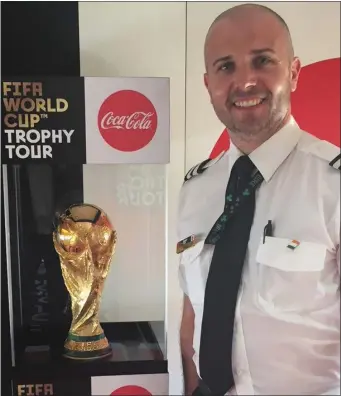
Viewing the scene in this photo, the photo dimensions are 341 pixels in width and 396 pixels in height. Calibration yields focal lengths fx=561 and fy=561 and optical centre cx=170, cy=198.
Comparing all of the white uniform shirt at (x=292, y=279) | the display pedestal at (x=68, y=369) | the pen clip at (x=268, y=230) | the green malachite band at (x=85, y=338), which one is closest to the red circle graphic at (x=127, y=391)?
the display pedestal at (x=68, y=369)

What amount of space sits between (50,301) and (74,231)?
0.27 meters

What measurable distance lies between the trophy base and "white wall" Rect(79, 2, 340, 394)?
22cm

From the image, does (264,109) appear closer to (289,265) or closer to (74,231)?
(289,265)

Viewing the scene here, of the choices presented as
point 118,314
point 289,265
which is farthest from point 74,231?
point 289,265

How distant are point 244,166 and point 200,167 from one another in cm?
15

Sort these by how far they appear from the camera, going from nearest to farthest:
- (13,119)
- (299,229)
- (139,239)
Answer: (299,229), (13,119), (139,239)

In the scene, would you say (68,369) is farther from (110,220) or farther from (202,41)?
(202,41)

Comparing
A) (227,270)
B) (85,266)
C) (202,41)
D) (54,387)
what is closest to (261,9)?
(202,41)

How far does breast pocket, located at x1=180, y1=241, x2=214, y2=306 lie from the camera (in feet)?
5.25

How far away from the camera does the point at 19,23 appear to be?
1654mm

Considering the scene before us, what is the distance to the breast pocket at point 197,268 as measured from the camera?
5.25 ft

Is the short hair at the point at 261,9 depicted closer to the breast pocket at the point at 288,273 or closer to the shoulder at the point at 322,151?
the shoulder at the point at 322,151

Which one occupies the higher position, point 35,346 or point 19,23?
point 19,23

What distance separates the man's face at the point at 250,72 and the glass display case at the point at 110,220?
0.54 ft
